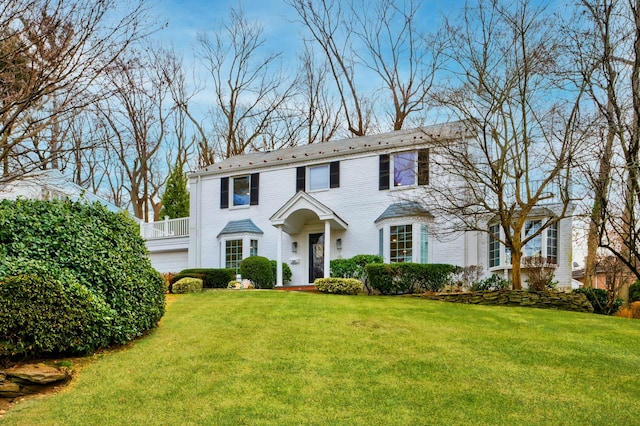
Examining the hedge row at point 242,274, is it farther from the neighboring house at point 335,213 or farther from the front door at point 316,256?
the front door at point 316,256

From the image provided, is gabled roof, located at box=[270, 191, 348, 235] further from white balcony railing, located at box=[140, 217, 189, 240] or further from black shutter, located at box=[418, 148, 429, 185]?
white balcony railing, located at box=[140, 217, 189, 240]

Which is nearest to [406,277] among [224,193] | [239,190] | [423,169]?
[423,169]

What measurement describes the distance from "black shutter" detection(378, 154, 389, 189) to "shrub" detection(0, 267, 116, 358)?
12.3 m

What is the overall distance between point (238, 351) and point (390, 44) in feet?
77.8

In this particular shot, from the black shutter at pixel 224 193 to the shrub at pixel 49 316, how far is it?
13.9 metres

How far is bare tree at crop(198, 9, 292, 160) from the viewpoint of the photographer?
3109 cm

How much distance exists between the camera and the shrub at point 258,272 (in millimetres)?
17922

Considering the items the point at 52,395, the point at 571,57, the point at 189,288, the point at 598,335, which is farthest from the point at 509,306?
the point at 52,395

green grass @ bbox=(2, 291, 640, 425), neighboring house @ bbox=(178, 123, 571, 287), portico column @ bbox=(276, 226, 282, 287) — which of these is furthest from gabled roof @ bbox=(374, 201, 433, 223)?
green grass @ bbox=(2, 291, 640, 425)

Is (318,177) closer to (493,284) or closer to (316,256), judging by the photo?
(316,256)

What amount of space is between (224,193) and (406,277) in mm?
9365

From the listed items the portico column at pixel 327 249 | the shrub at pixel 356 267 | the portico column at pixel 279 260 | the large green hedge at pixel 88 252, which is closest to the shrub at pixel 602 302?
the shrub at pixel 356 267

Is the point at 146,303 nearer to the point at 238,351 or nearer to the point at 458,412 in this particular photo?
the point at 238,351

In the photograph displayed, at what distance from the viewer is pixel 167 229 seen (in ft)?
77.2
